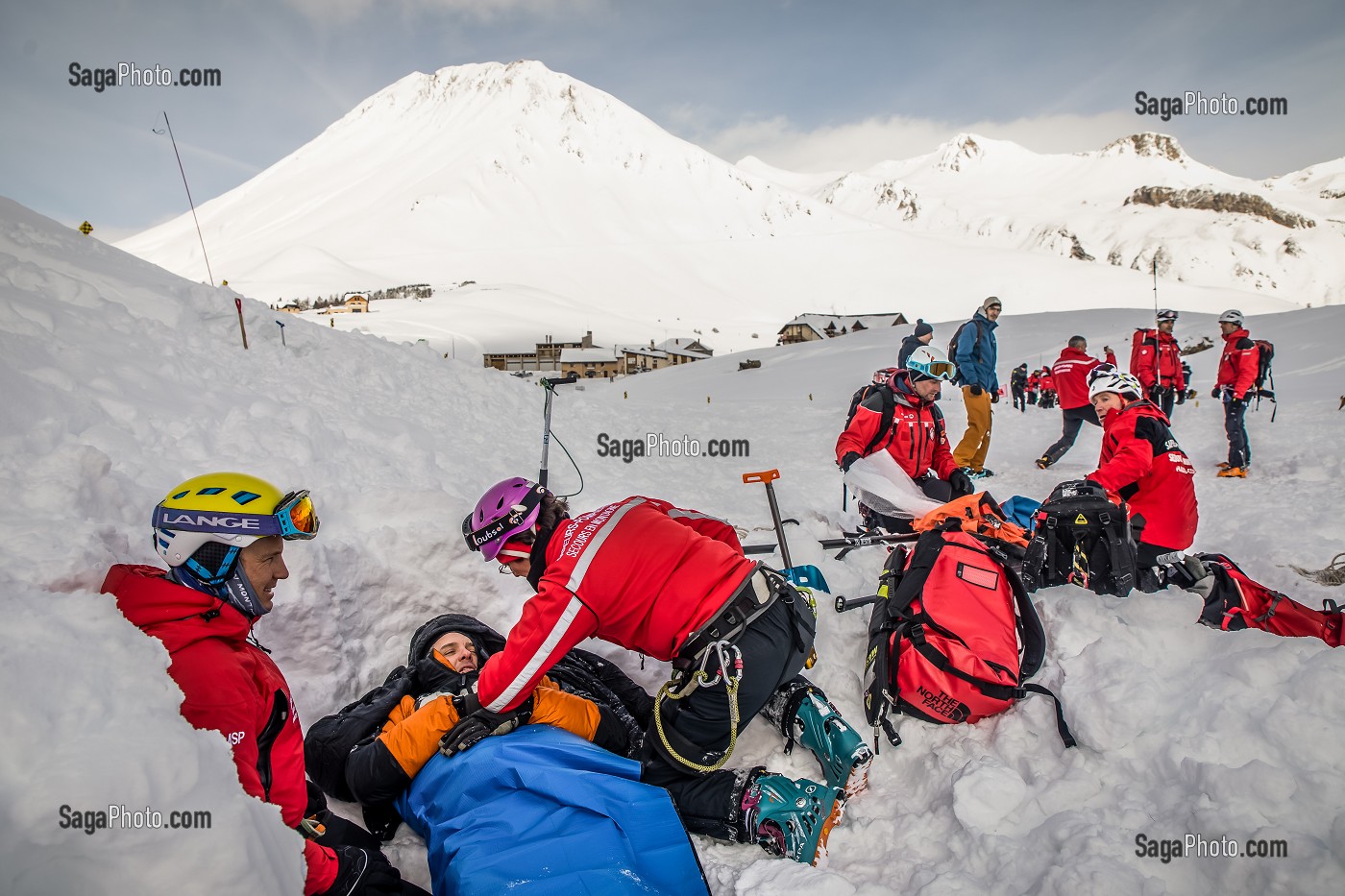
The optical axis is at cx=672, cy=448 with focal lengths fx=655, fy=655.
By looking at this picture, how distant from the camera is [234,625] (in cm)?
250

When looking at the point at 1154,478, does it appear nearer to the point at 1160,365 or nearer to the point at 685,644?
the point at 685,644

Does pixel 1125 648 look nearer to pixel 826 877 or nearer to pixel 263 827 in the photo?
pixel 826 877

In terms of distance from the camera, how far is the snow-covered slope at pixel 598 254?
337 feet

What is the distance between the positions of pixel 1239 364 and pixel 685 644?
30.1ft

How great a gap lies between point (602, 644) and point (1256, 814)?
3281 millimetres

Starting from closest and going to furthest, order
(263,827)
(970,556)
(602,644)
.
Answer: (263,827) < (970,556) < (602,644)

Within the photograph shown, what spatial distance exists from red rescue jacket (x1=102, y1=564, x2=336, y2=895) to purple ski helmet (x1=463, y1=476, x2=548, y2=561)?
1030 millimetres

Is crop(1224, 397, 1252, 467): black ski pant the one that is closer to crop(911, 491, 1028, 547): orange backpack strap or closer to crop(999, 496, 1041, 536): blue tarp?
crop(999, 496, 1041, 536): blue tarp

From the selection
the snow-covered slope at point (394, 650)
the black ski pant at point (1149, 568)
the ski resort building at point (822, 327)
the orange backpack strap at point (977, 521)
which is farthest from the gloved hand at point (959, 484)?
the ski resort building at point (822, 327)

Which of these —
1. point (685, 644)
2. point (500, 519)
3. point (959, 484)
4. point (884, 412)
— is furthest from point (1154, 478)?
point (500, 519)

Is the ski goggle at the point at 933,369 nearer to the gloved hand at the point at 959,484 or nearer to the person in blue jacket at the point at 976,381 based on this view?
the gloved hand at the point at 959,484

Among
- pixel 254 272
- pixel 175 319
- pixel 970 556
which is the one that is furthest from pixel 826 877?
pixel 254 272

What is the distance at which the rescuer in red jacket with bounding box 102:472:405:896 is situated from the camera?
2.33m

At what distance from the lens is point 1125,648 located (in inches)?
129
